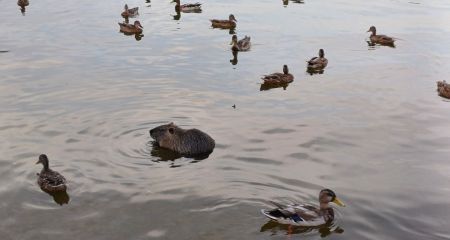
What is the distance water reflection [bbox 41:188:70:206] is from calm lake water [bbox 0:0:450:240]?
155mm

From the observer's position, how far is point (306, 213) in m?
12.6

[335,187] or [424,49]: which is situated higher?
[424,49]

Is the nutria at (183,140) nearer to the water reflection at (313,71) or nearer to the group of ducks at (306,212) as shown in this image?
the group of ducks at (306,212)

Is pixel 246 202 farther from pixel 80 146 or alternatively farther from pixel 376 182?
pixel 80 146

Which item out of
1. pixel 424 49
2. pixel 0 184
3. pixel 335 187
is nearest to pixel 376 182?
pixel 335 187

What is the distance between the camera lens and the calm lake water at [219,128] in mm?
13188

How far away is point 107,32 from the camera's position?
31609mm

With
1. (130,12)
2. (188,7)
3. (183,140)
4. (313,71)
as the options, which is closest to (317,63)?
(313,71)

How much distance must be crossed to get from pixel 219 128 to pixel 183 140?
79.5 inches

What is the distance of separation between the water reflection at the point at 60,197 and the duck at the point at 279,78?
11271mm

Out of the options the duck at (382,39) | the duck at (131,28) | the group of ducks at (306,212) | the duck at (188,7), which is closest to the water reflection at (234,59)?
the duck at (131,28)

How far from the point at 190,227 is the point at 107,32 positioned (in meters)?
21.2

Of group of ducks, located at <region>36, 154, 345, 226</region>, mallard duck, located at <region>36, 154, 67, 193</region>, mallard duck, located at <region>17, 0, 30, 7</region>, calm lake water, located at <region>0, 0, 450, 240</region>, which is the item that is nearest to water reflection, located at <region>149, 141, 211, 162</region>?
calm lake water, located at <region>0, 0, 450, 240</region>

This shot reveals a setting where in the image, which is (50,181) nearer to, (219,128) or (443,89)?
(219,128)
